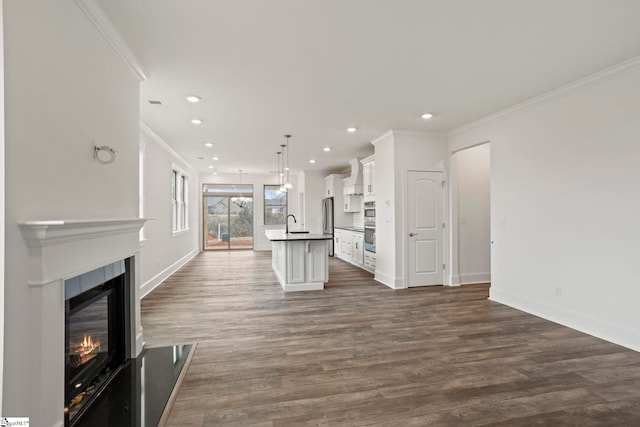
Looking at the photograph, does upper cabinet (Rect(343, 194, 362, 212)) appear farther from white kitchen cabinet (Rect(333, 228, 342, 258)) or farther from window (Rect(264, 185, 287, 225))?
window (Rect(264, 185, 287, 225))

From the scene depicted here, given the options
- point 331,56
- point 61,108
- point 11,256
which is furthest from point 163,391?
point 331,56

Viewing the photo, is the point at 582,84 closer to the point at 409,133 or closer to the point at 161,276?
the point at 409,133

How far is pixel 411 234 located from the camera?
5.36 meters

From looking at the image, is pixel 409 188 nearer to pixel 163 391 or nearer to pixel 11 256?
pixel 163 391

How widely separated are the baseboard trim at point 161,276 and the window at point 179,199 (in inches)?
31.3

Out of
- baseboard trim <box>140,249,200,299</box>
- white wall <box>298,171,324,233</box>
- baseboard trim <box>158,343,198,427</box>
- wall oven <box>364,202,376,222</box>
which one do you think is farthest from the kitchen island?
white wall <box>298,171,324,233</box>

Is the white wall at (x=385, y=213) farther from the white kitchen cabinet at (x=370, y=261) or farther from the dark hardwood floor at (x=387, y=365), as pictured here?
the dark hardwood floor at (x=387, y=365)

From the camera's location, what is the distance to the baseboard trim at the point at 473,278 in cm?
554

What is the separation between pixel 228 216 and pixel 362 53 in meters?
9.13

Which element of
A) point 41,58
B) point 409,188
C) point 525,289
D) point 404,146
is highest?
point 404,146

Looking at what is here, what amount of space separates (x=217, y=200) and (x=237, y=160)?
3253mm

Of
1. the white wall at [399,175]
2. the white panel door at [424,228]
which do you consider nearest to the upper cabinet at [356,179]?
the white wall at [399,175]

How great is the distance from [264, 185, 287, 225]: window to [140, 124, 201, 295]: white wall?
355 centimetres

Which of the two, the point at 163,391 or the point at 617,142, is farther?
the point at 617,142
